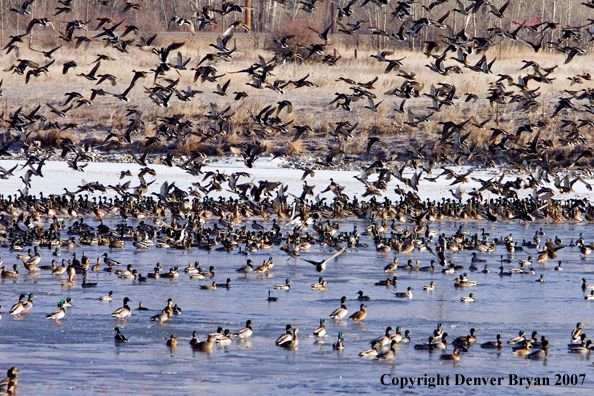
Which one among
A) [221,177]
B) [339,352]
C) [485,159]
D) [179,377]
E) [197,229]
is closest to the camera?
[179,377]

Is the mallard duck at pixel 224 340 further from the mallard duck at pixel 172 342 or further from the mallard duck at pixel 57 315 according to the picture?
the mallard duck at pixel 57 315

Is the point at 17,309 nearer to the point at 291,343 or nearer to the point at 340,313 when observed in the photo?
the point at 291,343

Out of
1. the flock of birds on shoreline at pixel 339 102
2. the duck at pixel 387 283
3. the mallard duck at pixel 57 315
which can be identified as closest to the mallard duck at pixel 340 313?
the duck at pixel 387 283

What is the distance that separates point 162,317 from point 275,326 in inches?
69.3

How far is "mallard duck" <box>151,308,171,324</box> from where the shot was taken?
47.4 ft

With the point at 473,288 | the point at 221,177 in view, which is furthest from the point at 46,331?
the point at 221,177

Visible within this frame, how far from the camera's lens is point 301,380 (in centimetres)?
1146

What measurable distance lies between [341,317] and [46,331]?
4.60 m

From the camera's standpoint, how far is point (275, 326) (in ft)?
47.3

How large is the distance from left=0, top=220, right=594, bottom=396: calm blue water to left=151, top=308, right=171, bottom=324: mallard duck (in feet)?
0.34

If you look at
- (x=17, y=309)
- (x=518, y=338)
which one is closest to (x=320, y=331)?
(x=518, y=338)

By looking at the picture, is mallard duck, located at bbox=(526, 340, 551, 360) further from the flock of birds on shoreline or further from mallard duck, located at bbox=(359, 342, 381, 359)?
the flock of birds on shoreline

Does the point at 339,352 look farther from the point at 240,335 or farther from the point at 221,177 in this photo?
the point at 221,177

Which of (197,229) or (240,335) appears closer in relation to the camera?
(240,335)
